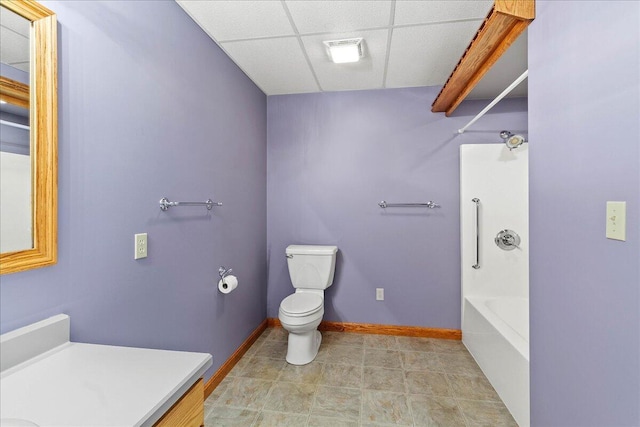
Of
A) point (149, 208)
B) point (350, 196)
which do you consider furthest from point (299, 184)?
point (149, 208)

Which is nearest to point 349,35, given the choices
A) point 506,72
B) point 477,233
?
point 506,72

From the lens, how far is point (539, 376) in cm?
124

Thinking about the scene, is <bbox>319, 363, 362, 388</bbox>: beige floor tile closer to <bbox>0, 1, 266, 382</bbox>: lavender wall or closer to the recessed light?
<bbox>0, 1, 266, 382</bbox>: lavender wall

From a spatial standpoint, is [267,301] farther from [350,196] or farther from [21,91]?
[21,91]

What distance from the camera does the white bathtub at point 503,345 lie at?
5.17 ft

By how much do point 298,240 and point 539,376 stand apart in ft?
6.67

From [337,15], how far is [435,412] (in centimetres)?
236

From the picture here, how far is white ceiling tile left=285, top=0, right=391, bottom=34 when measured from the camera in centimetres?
159

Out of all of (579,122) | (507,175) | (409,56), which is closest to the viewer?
(579,122)

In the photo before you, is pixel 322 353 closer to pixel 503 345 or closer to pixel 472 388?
pixel 472 388

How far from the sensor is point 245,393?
1872 millimetres

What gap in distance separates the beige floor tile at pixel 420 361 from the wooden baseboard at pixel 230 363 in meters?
1.25

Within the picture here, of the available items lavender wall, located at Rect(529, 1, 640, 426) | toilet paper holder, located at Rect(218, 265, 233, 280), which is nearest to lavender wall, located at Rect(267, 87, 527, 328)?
toilet paper holder, located at Rect(218, 265, 233, 280)

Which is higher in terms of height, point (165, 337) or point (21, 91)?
point (21, 91)
